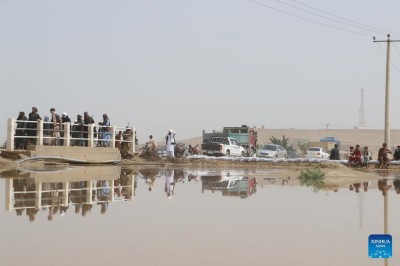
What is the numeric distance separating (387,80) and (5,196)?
3240cm

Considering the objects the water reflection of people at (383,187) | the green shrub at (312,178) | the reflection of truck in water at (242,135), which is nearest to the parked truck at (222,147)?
the reflection of truck in water at (242,135)

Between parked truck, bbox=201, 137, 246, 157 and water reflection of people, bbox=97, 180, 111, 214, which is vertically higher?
parked truck, bbox=201, 137, 246, 157

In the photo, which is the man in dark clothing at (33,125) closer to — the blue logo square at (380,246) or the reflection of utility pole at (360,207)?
the reflection of utility pole at (360,207)

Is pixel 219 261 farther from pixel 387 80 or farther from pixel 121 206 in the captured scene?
pixel 387 80

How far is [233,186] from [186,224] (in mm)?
11004

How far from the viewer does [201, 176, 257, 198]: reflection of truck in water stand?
2154cm

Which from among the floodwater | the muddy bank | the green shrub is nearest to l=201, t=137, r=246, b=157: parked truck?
the muddy bank

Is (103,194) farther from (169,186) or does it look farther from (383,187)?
(383,187)

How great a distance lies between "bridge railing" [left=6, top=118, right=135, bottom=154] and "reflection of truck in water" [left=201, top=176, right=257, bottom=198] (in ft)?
29.9

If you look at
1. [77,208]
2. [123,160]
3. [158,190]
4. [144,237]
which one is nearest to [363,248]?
[144,237]

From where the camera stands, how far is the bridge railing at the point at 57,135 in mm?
32938

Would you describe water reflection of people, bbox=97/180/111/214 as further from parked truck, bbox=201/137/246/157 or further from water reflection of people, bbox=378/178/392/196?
parked truck, bbox=201/137/246/157

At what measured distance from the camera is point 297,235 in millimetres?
12578

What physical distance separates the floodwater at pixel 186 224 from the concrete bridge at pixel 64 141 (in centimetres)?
983
